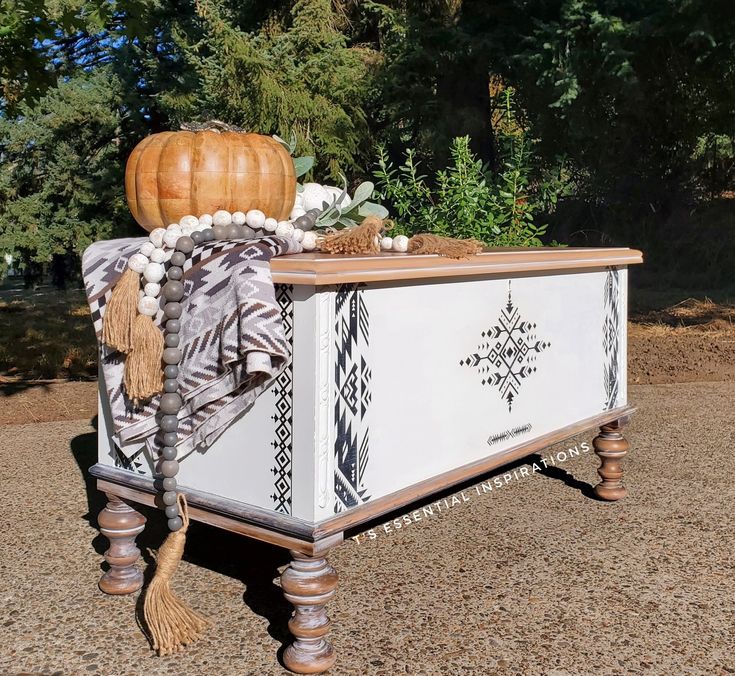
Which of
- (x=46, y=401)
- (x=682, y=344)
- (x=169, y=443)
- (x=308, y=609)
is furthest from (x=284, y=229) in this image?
(x=682, y=344)

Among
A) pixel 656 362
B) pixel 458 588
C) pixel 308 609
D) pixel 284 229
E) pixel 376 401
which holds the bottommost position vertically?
pixel 656 362

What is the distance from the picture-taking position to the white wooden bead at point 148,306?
2.50 meters

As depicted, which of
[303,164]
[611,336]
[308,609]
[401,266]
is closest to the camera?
[308,609]

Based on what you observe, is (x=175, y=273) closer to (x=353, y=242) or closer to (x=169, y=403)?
(x=169, y=403)

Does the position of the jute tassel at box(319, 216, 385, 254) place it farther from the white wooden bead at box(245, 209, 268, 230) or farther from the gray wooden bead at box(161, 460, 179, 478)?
the gray wooden bead at box(161, 460, 179, 478)

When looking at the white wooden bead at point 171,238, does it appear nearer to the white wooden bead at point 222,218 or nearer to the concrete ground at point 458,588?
the white wooden bead at point 222,218

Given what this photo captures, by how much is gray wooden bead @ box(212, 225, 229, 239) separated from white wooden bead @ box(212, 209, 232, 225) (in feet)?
0.24

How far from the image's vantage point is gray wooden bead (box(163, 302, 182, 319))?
2461 millimetres

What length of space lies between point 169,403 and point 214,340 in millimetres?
Result: 227

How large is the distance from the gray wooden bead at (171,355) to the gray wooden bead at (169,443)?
220 millimetres

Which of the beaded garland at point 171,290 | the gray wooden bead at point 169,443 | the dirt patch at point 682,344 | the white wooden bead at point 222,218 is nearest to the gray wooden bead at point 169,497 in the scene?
the beaded garland at point 171,290

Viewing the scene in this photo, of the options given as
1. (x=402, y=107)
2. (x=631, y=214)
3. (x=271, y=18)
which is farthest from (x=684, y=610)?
(x=631, y=214)

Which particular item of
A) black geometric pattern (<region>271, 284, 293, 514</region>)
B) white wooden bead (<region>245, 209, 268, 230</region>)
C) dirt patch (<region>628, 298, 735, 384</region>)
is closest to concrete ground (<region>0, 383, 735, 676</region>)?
black geometric pattern (<region>271, 284, 293, 514</region>)

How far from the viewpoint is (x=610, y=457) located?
4000mm
